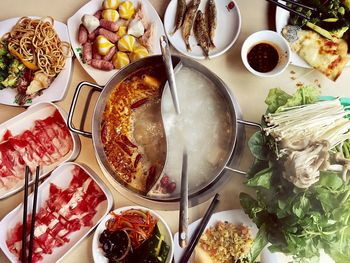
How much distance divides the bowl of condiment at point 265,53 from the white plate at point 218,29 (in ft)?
0.41

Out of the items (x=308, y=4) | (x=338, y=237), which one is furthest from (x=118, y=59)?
(x=338, y=237)

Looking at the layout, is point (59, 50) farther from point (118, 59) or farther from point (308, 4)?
point (308, 4)

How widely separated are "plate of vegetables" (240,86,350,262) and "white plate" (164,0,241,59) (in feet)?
1.54

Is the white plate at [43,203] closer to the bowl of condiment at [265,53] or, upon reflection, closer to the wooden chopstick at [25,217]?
the wooden chopstick at [25,217]

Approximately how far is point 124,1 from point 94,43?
0.31 m

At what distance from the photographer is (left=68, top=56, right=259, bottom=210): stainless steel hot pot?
98.8 inches

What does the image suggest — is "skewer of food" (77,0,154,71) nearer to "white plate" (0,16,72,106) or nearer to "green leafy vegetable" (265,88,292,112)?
"white plate" (0,16,72,106)

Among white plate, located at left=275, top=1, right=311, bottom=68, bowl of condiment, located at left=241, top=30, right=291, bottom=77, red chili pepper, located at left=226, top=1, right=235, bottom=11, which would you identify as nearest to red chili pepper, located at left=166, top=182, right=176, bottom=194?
bowl of condiment, located at left=241, top=30, right=291, bottom=77

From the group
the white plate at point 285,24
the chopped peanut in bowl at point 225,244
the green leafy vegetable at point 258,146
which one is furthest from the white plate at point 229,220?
the white plate at point 285,24

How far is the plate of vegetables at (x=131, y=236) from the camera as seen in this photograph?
2.60 metres

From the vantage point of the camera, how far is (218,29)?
276 centimetres

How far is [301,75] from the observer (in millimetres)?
2762

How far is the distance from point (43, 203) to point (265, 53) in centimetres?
155

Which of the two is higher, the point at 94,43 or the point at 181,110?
the point at 94,43
